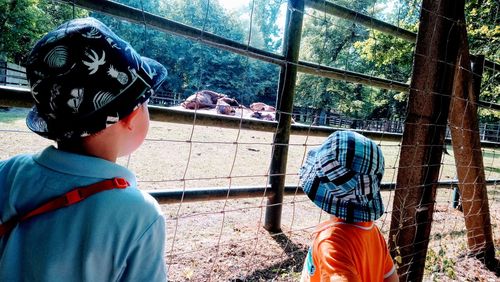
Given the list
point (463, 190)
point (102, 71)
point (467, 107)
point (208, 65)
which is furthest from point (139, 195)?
point (208, 65)

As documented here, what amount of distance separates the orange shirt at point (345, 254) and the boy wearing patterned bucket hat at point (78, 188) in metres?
0.54

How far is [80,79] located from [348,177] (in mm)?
821

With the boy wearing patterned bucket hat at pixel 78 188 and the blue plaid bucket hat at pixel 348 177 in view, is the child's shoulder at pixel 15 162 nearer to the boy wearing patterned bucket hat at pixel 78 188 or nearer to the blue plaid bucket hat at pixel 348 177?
the boy wearing patterned bucket hat at pixel 78 188

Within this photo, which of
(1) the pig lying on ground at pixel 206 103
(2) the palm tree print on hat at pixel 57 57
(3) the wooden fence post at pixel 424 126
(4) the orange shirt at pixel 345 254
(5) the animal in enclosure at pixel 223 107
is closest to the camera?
(2) the palm tree print on hat at pixel 57 57

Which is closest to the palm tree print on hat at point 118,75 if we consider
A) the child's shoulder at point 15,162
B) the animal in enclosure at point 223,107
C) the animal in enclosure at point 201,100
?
the child's shoulder at point 15,162

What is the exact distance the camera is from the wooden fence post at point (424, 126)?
1914 millimetres

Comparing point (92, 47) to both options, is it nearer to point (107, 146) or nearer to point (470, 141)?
point (107, 146)

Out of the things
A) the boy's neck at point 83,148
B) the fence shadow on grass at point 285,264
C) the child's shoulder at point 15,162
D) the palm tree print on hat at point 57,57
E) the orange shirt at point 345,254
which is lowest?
the fence shadow on grass at point 285,264

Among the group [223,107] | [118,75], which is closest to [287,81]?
[118,75]

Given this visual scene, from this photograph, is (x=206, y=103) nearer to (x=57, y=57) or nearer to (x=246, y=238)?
(x=246, y=238)

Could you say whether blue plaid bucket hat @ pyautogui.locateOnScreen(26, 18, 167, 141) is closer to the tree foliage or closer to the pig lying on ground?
the pig lying on ground

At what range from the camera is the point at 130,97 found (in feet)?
2.39

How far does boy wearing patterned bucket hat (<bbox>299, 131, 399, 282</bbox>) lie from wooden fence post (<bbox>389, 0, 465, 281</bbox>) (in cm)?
92

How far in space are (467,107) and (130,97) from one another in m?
2.55
